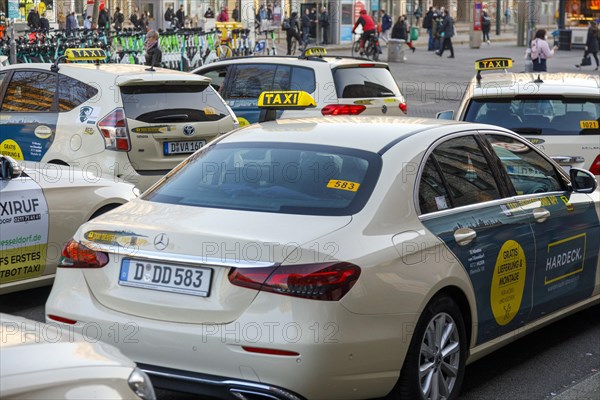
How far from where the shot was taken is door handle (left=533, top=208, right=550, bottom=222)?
20.2 ft

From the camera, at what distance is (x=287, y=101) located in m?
8.27

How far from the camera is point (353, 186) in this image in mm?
5184

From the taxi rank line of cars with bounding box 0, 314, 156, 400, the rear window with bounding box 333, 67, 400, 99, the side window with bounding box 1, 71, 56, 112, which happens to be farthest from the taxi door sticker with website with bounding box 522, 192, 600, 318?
the rear window with bounding box 333, 67, 400, 99

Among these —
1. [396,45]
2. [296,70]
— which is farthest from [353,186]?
[396,45]

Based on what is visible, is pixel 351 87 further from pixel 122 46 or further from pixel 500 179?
pixel 122 46

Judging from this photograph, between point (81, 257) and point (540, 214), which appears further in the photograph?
point (540, 214)

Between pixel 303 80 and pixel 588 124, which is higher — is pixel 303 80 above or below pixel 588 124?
above

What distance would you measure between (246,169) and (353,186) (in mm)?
604

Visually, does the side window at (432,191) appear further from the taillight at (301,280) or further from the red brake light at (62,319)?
the red brake light at (62,319)

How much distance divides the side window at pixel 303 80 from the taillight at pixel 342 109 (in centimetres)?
35

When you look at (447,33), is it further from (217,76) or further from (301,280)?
(301,280)

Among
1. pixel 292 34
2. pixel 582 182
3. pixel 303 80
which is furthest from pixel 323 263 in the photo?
pixel 292 34

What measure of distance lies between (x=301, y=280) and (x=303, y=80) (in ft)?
30.2

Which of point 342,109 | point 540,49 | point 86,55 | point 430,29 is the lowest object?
point 342,109
